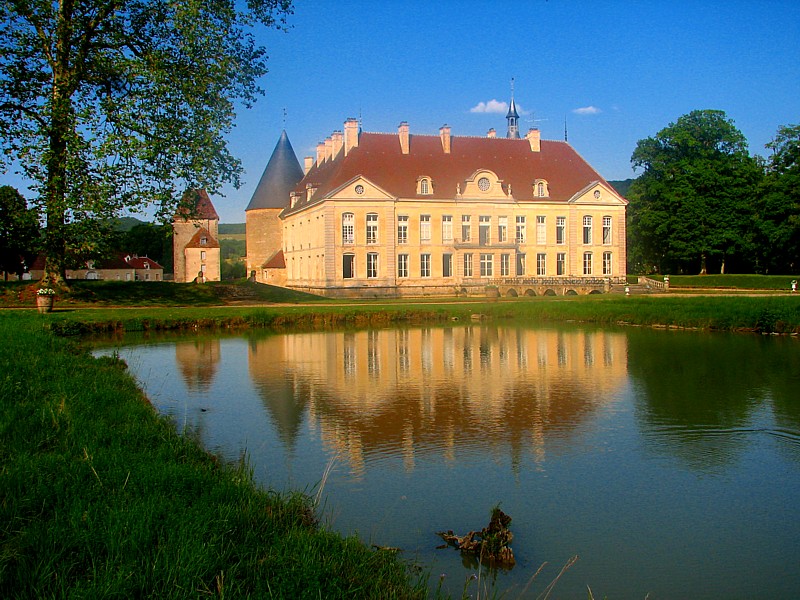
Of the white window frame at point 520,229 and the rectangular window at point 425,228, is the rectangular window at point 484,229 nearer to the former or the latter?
the white window frame at point 520,229

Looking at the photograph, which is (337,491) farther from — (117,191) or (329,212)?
(329,212)

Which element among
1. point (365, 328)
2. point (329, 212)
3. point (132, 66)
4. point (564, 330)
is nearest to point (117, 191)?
point (132, 66)

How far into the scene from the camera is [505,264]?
143 ft

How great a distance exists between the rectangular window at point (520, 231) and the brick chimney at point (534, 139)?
5361 millimetres

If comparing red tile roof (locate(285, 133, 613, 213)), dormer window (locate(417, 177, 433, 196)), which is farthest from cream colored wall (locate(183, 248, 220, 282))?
dormer window (locate(417, 177, 433, 196))

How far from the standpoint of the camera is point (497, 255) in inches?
1705

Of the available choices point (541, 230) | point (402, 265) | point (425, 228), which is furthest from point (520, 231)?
point (402, 265)

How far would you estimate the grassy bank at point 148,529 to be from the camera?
3.31m

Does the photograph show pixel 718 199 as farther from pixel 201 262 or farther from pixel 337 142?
pixel 201 262

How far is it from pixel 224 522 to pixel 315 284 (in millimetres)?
38957

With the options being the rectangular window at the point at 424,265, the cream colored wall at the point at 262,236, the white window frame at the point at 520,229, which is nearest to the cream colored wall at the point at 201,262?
the cream colored wall at the point at 262,236

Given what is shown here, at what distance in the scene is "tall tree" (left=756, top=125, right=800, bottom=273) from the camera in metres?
41.1

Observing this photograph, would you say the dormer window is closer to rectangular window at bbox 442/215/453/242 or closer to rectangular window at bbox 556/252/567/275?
rectangular window at bbox 442/215/453/242

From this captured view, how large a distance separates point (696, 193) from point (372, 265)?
20194mm
